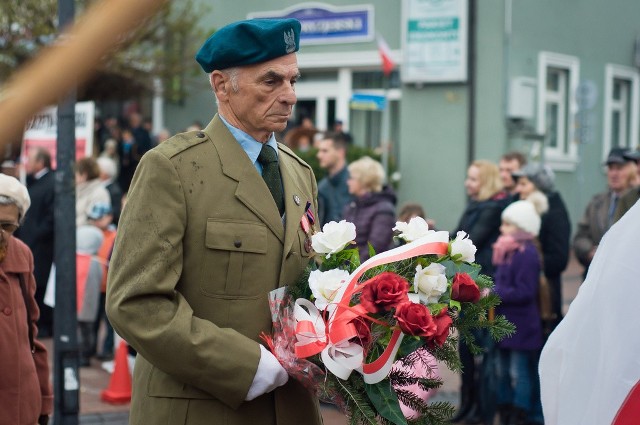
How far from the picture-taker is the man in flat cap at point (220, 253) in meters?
2.51

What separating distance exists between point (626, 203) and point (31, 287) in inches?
204

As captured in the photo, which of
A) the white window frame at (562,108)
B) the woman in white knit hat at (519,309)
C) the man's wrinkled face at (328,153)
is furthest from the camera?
the white window frame at (562,108)

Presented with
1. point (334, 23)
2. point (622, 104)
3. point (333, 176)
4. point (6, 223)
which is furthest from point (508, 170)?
point (622, 104)

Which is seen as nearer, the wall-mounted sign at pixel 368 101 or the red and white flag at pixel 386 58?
the wall-mounted sign at pixel 368 101

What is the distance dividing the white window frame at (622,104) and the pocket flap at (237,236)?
18.6 m

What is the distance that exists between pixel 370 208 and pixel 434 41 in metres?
10.2

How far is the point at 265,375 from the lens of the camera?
8.45ft

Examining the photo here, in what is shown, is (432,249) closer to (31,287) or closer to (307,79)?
(31,287)

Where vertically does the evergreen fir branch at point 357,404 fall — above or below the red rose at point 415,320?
below

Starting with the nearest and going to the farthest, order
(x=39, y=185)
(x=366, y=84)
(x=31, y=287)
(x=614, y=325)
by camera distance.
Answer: (x=614, y=325) < (x=31, y=287) < (x=39, y=185) < (x=366, y=84)

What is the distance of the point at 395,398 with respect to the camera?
250 cm

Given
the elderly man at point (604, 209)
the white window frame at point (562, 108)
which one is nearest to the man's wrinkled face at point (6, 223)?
the elderly man at point (604, 209)

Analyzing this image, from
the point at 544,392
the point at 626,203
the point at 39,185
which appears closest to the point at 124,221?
the point at 544,392

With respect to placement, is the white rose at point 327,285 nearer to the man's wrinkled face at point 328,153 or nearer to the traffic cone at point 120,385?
the traffic cone at point 120,385
